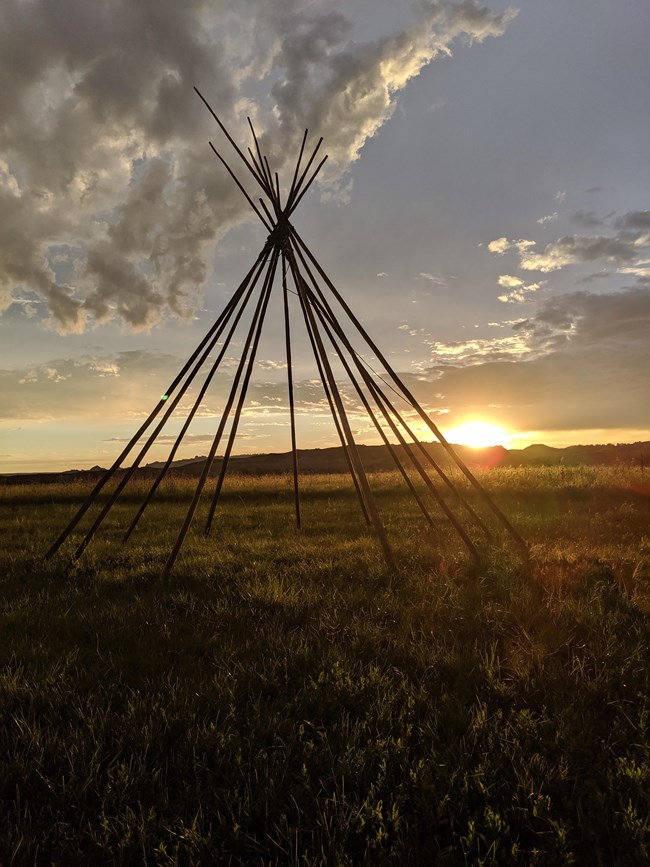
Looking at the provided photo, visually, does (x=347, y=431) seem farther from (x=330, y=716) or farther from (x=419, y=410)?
(x=330, y=716)

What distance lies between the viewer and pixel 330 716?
8.84ft

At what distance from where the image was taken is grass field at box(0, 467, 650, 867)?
1.92m

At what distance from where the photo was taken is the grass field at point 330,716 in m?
1.92

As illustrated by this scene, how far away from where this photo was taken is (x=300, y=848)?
1.87 meters

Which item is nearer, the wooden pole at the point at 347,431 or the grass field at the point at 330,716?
the grass field at the point at 330,716

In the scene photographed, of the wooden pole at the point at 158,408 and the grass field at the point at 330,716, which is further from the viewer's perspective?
the wooden pole at the point at 158,408

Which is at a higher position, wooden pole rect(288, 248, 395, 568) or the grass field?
wooden pole rect(288, 248, 395, 568)

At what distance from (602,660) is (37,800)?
323 centimetres

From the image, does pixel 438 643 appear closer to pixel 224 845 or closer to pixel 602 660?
pixel 602 660

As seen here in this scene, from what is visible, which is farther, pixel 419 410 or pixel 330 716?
pixel 419 410

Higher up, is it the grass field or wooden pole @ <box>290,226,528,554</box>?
wooden pole @ <box>290,226,528,554</box>

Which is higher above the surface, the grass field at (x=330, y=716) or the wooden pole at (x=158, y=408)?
the wooden pole at (x=158, y=408)

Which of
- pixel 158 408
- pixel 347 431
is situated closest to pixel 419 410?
pixel 347 431

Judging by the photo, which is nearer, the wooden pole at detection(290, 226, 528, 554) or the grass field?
the grass field
